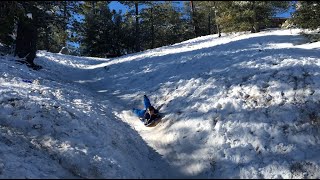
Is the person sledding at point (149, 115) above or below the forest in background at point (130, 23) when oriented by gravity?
below

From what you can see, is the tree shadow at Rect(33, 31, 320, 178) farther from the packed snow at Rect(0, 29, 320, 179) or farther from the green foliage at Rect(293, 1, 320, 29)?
the green foliage at Rect(293, 1, 320, 29)

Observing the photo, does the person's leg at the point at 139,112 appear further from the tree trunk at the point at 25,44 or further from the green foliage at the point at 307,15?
the green foliage at the point at 307,15

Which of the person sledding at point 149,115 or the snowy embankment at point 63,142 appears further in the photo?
the person sledding at point 149,115

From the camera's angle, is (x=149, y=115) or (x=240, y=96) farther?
(x=149, y=115)

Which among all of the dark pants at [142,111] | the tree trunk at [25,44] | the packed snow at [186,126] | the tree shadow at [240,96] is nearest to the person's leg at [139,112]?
the dark pants at [142,111]

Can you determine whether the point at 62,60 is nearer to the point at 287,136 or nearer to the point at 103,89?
the point at 103,89

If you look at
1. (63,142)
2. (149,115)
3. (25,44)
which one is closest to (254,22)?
(25,44)

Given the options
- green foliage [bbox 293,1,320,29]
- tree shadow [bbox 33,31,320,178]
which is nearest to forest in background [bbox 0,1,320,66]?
green foliage [bbox 293,1,320,29]

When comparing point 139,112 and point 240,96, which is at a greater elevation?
point 240,96

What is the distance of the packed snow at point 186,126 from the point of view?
7.92m

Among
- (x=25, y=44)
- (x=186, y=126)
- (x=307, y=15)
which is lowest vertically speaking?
(x=186, y=126)

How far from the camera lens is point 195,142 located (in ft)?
32.8

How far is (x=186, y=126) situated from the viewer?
1077 cm

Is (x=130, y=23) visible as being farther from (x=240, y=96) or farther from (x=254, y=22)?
(x=240, y=96)
